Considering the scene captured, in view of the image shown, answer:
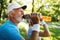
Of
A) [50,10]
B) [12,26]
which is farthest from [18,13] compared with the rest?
[50,10]

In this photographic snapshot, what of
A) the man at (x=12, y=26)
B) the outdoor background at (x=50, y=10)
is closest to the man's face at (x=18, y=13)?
the man at (x=12, y=26)

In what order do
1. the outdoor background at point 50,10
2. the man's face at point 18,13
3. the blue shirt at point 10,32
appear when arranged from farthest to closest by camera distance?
1. the outdoor background at point 50,10
2. the man's face at point 18,13
3. the blue shirt at point 10,32

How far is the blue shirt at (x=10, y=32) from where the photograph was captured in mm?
1627

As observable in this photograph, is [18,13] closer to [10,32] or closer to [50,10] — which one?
[10,32]

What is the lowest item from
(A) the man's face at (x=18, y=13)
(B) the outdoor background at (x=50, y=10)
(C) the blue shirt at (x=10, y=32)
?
(B) the outdoor background at (x=50, y=10)

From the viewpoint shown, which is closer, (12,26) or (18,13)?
(12,26)

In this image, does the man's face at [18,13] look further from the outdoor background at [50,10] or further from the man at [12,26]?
the outdoor background at [50,10]

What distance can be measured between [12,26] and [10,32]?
64 mm

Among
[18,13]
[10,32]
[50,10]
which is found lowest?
[50,10]

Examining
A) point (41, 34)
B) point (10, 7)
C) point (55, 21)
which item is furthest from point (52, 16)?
point (10, 7)

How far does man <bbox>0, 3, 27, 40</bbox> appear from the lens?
1.64 metres

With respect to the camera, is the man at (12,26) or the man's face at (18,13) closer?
the man at (12,26)

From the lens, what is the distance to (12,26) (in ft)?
5.53

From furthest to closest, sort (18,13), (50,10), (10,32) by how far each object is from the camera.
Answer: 1. (50,10)
2. (18,13)
3. (10,32)
